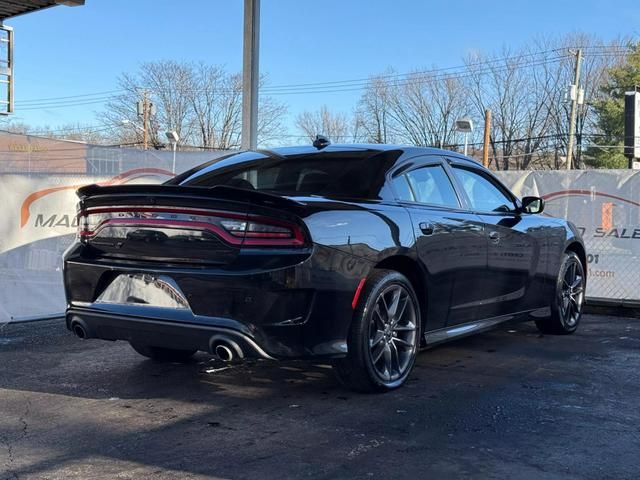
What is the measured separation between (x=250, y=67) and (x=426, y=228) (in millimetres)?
5280

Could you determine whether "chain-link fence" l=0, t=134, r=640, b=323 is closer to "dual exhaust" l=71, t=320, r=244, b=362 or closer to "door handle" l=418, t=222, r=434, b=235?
"dual exhaust" l=71, t=320, r=244, b=362

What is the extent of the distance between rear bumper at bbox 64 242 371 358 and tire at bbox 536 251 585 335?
3.12 meters

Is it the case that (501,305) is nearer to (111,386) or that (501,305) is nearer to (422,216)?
(422,216)

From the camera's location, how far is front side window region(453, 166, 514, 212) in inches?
222

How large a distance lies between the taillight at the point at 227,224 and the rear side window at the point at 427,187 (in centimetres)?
115

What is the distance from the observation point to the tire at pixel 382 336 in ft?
14.0

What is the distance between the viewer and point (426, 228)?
188 inches

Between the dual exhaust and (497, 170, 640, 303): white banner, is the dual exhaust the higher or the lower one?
the lower one

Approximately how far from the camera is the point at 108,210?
4.36m

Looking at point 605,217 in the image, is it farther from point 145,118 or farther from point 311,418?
point 145,118

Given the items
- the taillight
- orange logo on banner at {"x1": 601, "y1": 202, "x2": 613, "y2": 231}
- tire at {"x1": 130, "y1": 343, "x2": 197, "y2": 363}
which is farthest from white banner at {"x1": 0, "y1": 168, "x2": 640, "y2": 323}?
the taillight

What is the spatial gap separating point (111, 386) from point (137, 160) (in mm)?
3752

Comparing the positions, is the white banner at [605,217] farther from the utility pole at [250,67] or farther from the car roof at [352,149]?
the car roof at [352,149]

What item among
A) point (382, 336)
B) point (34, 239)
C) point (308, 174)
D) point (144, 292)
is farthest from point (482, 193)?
point (34, 239)
